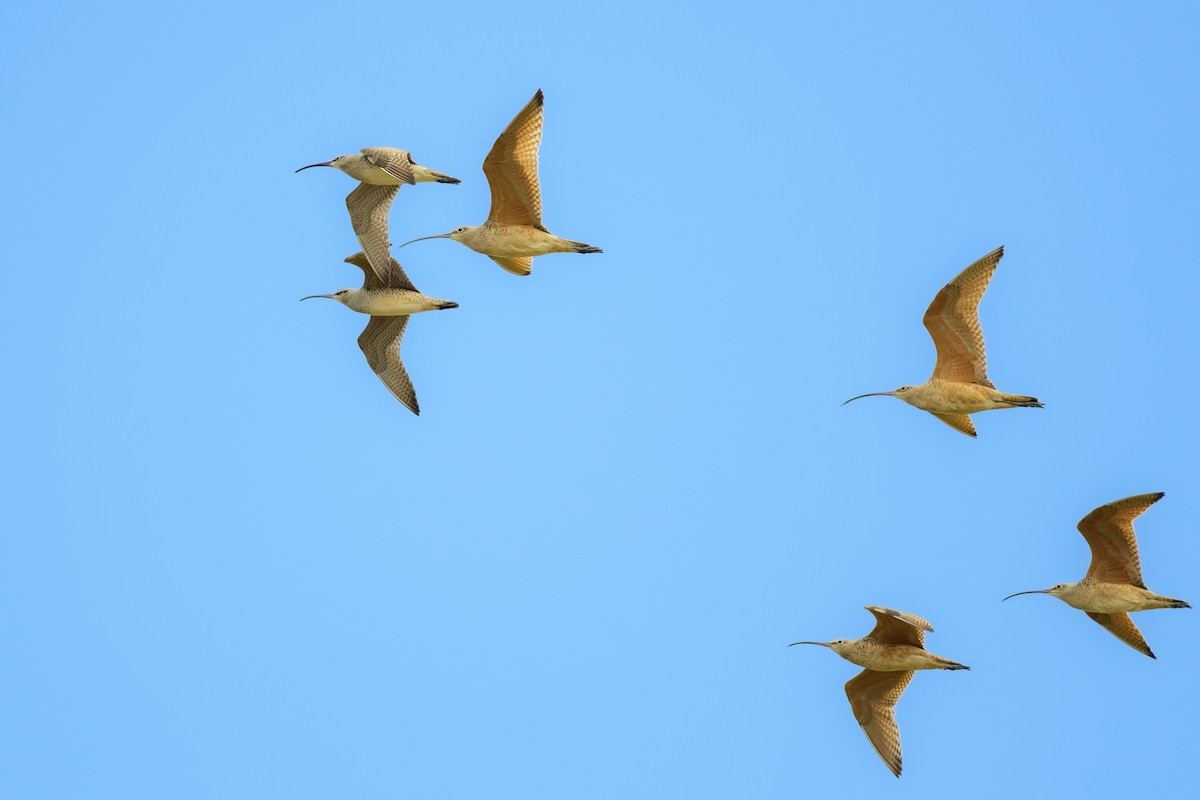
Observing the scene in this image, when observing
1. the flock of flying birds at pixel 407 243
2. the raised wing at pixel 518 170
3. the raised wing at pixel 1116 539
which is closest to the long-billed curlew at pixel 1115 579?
the raised wing at pixel 1116 539

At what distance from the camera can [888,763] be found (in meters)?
24.4

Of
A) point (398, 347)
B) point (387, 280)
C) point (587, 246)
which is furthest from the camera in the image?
point (398, 347)

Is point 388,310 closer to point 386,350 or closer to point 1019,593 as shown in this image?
point 386,350

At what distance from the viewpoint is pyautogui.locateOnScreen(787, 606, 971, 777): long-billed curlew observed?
74.6 feet

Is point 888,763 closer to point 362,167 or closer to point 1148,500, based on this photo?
point 1148,500

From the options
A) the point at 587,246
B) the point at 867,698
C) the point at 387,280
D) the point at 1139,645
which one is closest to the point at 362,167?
the point at 387,280

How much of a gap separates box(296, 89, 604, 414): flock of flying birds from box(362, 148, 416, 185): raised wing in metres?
0.01

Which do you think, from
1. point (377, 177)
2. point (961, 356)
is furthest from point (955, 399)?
point (377, 177)

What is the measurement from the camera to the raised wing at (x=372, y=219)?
26.1 metres

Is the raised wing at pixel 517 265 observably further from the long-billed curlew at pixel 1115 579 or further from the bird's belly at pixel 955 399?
the long-billed curlew at pixel 1115 579

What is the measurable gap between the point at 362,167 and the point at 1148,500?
38.1 ft

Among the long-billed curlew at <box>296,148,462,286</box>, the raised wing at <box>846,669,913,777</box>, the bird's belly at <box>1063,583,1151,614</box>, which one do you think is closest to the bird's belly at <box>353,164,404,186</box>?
the long-billed curlew at <box>296,148,462,286</box>

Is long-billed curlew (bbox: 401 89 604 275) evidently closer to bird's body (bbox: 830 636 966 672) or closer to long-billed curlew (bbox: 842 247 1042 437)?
long-billed curlew (bbox: 842 247 1042 437)

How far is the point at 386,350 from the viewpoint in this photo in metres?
28.2
